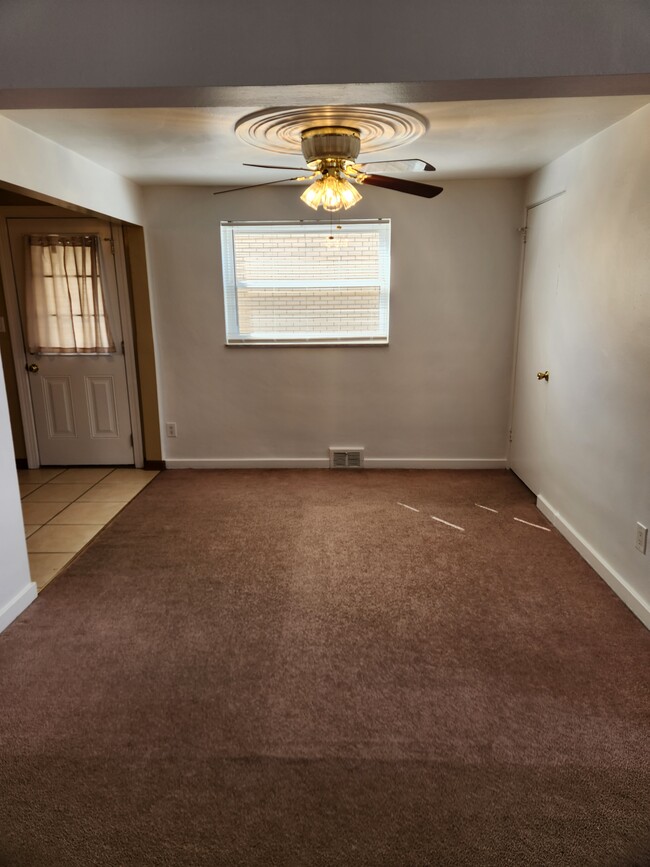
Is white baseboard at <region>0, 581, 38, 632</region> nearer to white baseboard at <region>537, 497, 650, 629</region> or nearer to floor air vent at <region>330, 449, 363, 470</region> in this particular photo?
floor air vent at <region>330, 449, 363, 470</region>

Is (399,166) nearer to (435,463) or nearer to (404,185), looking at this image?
(404,185)

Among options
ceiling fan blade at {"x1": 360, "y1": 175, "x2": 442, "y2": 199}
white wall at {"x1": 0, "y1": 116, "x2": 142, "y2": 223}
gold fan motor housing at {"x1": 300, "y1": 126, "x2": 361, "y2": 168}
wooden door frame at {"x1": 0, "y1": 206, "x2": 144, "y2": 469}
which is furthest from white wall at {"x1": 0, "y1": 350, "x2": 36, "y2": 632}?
wooden door frame at {"x1": 0, "y1": 206, "x2": 144, "y2": 469}

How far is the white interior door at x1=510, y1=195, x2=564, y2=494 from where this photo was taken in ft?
12.5

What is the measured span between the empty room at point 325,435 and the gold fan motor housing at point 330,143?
25 mm

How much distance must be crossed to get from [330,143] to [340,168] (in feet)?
0.42

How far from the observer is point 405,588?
117 inches

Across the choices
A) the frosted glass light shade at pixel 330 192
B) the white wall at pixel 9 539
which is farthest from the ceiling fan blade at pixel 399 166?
the white wall at pixel 9 539

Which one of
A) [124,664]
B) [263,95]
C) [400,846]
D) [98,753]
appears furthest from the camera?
[124,664]

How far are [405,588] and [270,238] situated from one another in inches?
119

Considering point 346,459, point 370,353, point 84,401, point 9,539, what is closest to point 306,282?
point 370,353

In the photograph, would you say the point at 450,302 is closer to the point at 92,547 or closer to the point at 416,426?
the point at 416,426

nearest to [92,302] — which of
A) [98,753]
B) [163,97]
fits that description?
[163,97]

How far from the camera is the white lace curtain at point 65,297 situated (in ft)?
15.0

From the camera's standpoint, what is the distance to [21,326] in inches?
186
